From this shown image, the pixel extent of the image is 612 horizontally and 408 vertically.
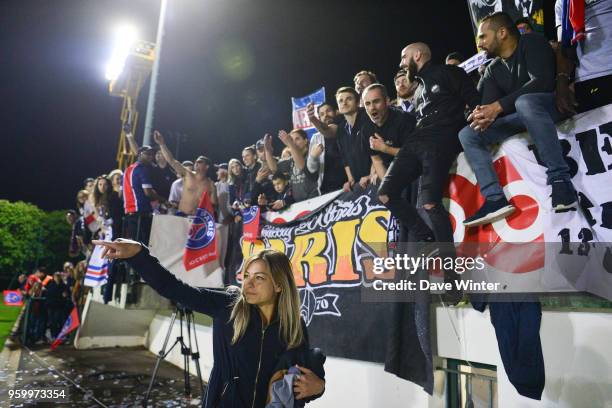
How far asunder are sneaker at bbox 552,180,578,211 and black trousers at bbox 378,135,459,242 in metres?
0.99

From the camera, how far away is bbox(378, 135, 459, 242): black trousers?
3.94m

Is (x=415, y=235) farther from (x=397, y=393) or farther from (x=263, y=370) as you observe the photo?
(x=263, y=370)

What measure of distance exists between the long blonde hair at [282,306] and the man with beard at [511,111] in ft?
6.16

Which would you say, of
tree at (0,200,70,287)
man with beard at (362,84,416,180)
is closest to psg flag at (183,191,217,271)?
man with beard at (362,84,416,180)

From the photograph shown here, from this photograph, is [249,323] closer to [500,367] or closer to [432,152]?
[500,367]

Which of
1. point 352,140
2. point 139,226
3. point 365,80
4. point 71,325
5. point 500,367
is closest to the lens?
point 500,367

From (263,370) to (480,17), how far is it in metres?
4.29

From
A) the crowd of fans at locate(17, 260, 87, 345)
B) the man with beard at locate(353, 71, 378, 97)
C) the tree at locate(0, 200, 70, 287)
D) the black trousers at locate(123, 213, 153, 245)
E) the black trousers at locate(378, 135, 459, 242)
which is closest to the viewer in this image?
the black trousers at locate(378, 135, 459, 242)

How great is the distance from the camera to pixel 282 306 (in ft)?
8.38

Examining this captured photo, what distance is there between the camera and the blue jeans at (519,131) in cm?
316

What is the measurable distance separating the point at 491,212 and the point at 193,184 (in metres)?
6.51

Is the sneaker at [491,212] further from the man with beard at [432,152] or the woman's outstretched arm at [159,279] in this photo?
the woman's outstretched arm at [159,279]

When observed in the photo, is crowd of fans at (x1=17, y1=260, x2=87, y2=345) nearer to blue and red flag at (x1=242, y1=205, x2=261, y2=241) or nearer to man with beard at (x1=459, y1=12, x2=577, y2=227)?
blue and red flag at (x1=242, y1=205, x2=261, y2=241)

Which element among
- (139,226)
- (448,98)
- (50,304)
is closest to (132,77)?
(50,304)
